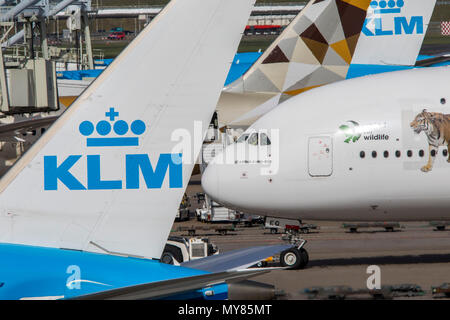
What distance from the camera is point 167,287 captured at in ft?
23.9

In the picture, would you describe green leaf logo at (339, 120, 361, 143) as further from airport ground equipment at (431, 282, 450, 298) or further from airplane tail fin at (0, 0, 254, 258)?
airplane tail fin at (0, 0, 254, 258)

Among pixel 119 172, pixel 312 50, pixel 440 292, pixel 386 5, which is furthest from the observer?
pixel 312 50

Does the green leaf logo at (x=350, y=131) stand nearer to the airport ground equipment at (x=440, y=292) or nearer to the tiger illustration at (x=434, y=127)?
the tiger illustration at (x=434, y=127)

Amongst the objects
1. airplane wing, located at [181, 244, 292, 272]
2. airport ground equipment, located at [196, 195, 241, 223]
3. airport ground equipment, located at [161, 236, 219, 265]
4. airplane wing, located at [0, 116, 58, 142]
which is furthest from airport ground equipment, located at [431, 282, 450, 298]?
airplane wing, located at [0, 116, 58, 142]

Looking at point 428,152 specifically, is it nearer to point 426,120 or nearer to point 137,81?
point 426,120

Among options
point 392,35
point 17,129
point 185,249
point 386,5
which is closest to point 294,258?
point 185,249

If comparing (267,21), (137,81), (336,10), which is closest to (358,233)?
(336,10)

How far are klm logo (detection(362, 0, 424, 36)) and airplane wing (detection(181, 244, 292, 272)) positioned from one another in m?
22.1

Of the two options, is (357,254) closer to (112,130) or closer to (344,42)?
(344,42)

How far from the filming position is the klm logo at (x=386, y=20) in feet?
97.5

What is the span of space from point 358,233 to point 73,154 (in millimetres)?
18518

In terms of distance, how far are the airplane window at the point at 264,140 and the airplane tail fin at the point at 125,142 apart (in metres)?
11.1

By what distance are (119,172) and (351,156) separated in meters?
11.4

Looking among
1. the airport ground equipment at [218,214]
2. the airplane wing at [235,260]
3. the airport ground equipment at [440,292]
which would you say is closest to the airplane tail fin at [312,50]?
the airport ground equipment at [218,214]
